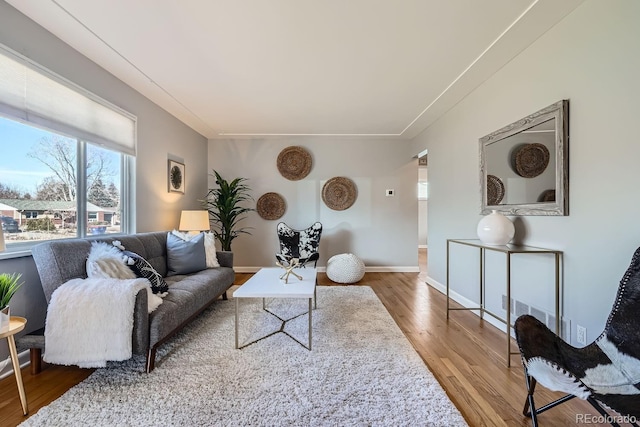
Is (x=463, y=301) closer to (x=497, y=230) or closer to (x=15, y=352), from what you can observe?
(x=497, y=230)

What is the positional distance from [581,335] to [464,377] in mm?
839

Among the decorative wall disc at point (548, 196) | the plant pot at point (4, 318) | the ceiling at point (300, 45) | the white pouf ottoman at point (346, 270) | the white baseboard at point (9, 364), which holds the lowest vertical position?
the white baseboard at point (9, 364)

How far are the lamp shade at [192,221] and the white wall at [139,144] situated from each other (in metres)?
0.22

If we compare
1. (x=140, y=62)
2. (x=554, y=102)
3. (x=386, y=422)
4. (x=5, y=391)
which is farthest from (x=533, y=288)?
(x=140, y=62)

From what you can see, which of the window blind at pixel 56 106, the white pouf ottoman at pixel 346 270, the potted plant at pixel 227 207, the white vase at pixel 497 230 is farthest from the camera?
the potted plant at pixel 227 207

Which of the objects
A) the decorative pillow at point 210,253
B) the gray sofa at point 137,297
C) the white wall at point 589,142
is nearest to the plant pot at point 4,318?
the gray sofa at point 137,297

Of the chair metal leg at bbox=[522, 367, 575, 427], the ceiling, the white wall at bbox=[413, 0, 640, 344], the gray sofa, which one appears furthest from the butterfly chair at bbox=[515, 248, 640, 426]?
the gray sofa

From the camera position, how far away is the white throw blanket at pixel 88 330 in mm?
1703

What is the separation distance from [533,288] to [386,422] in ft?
5.61

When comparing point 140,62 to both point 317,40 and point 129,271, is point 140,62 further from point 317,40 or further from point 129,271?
point 129,271

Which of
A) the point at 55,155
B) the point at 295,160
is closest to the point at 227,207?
the point at 295,160

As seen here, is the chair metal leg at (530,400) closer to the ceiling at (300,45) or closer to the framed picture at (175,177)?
the ceiling at (300,45)

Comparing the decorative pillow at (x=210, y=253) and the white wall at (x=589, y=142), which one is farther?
the decorative pillow at (x=210, y=253)

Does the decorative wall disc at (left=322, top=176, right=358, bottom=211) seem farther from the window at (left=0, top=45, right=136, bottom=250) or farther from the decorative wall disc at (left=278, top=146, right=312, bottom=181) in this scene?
the window at (left=0, top=45, right=136, bottom=250)
